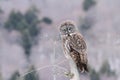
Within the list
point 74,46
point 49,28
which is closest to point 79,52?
point 74,46

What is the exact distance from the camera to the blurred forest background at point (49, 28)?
6888 cm

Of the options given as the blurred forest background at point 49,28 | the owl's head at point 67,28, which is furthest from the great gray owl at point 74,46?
the blurred forest background at point 49,28

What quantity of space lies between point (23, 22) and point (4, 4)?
6.32 meters

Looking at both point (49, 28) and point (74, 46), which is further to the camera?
point (49, 28)

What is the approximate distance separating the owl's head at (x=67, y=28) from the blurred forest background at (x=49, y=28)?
53.3m

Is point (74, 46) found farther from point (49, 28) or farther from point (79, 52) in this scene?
point (49, 28)

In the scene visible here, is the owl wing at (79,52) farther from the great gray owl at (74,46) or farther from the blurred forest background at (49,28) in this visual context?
the blurred forest background at (49,28)

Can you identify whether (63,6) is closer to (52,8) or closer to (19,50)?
(52,8)

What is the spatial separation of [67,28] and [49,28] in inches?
2696

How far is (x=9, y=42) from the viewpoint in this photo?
7394 centimetres

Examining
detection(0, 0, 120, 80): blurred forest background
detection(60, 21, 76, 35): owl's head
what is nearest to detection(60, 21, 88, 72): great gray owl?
detection(60, 21, 76, 35): owl's head

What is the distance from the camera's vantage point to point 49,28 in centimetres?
7644

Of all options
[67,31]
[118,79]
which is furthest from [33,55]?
[67,31]

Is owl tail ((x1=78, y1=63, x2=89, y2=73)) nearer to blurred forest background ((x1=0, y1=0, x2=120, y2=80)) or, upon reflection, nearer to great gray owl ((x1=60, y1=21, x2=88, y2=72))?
great gray owl ((x1=60, y1=21, x2=88, y2=72))
